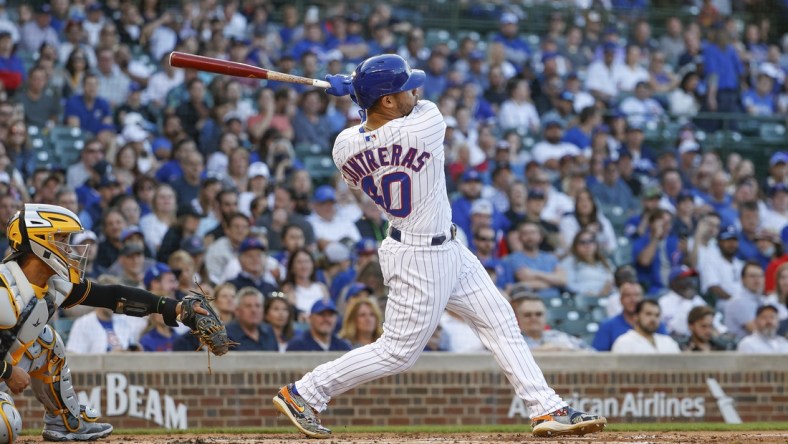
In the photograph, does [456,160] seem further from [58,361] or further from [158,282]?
[58,361]

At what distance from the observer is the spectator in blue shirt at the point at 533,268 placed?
1096cm

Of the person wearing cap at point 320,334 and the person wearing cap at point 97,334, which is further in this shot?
the person wearing cap at point 320,334

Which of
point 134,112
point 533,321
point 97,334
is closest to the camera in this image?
point 97,334

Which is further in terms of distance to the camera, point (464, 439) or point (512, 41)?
point (512, 41)

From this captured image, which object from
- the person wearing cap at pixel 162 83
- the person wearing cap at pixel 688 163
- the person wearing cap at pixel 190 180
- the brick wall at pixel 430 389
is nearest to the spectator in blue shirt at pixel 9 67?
the person wearing cap at pixel 162 83

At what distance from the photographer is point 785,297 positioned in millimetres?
10945

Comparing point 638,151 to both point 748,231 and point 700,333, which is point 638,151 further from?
point 700,333

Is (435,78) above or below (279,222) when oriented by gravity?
above

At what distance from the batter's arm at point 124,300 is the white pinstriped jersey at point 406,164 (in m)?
1.19

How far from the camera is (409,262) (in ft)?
19.6

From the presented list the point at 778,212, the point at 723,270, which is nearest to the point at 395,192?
the point at 723,270

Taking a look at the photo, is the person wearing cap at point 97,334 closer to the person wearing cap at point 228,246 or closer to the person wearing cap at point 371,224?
the person wearing cap at point 228,246

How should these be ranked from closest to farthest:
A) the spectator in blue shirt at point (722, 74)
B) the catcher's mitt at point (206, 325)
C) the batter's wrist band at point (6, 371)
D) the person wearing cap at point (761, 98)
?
the batter's wrist band at point (6, 371) → the catcher's mitt at point (206, 325) → the spectator in blue shirt at point (722, 74) → the person wearing cap at point (761, 98)

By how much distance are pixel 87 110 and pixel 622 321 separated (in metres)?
5.67
